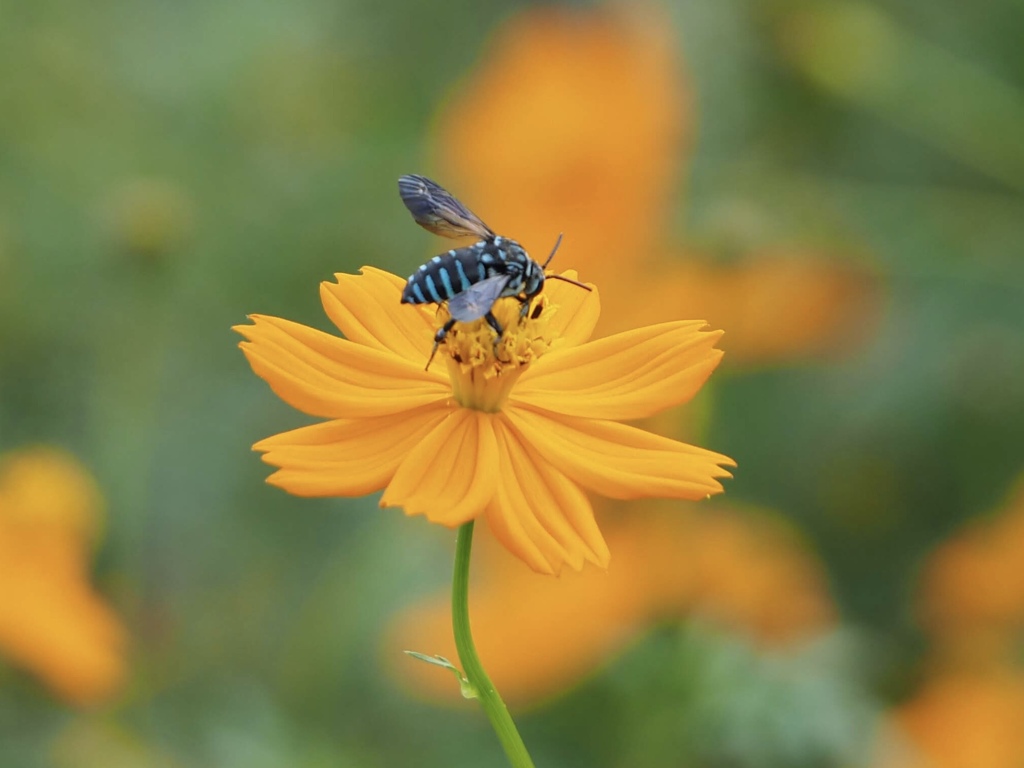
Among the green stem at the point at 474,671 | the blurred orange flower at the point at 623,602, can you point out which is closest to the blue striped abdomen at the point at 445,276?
the green stem at the point at 474,671

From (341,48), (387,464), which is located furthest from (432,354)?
(341,48)

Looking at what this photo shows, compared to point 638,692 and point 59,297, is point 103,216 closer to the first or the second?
point 59,297

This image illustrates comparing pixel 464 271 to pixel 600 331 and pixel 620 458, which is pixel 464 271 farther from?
pixel 600 331

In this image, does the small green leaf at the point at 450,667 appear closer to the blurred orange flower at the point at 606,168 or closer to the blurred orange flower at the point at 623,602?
the blurred orange flower at the point at 623,602

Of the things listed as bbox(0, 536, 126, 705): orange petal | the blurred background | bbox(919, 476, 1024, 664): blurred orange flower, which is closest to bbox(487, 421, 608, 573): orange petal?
the blurred background

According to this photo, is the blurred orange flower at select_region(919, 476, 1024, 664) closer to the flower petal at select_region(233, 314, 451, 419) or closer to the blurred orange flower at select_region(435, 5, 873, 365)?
the blurred orange flower at select_region(435, 5, 873, 365)

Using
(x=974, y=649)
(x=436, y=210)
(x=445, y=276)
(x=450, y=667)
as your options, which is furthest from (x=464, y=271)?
(x=974, y=649)
